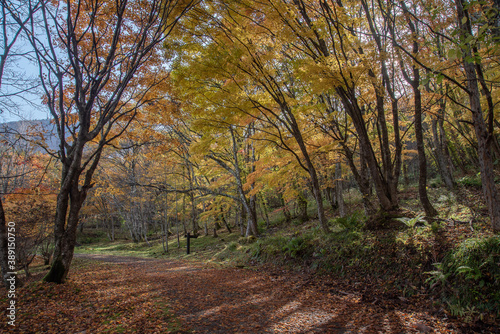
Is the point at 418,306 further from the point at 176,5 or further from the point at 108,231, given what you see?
the point at 108,231

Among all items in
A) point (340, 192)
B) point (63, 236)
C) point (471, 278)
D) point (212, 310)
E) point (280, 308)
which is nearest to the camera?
point (471, 278)

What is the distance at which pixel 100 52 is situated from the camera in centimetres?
607

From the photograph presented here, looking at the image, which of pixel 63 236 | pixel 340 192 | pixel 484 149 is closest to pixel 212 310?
pixel 63 236

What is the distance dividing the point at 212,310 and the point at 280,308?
3.43ft

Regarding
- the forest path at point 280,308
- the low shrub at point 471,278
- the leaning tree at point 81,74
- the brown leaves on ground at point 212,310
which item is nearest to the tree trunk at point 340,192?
the forest path at point 280,308

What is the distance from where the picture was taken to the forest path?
2.91 metres

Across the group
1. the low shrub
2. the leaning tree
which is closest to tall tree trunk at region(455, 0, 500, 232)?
the low shrub

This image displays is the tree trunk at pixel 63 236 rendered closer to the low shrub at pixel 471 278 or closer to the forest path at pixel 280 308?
the forest path at pixel 280 308

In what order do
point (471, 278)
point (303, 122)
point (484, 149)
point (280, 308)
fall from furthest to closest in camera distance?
point (303, 122) < point (484, 149) < point (280, 308) < point (471, 278)

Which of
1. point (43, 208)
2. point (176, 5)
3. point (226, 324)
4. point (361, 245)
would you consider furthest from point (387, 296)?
point (43, 208)

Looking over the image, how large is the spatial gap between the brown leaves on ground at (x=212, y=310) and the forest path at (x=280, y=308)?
1 cm

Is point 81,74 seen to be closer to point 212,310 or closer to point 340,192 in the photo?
point 212,310

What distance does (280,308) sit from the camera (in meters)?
3.66

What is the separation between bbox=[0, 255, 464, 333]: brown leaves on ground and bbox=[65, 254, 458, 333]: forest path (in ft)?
0.03
